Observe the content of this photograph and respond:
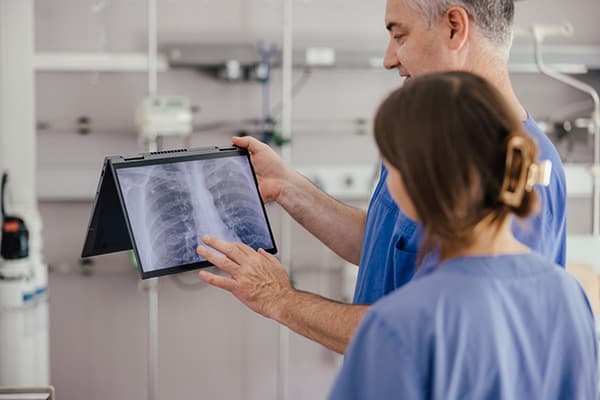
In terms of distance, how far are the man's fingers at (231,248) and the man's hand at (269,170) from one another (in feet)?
0.90

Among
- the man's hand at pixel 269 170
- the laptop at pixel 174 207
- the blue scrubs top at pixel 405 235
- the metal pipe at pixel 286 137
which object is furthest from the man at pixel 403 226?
the metal pipe at pixel 286 137

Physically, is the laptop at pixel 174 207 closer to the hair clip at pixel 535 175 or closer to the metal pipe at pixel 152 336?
the hair clip at pixel 535 175

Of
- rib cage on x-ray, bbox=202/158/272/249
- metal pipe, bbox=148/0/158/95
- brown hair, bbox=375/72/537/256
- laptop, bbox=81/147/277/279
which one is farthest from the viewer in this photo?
metal pipe, bbox=148/0/158/95

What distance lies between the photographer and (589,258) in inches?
112

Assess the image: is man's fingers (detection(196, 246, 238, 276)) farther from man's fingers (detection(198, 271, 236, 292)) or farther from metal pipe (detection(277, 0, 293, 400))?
metal pipe (detection(277, 0, 293, 400))

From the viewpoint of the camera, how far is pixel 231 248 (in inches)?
55.7

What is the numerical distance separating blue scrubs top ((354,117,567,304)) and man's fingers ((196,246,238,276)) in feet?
0.85

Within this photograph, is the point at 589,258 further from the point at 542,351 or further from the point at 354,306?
the point at 542,351

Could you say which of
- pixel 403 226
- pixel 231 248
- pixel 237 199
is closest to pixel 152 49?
pixel 237 199

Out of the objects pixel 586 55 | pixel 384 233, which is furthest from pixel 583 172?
pixel 384 233

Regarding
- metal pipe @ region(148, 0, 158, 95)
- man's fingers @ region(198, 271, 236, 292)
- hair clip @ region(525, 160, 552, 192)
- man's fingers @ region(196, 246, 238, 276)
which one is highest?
metal pipe @ region(148, 0, 158, 95)

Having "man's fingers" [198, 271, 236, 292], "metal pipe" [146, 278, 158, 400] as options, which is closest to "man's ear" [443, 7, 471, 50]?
"man's fingers" [198, 271, 236, 292]

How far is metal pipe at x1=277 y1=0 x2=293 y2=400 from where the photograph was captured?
319 cm

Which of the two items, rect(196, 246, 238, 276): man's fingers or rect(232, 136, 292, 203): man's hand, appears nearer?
rect(196, 246, 238, 276): man's fingers
